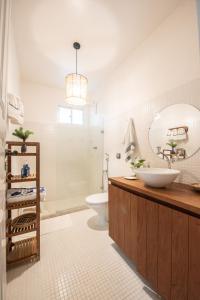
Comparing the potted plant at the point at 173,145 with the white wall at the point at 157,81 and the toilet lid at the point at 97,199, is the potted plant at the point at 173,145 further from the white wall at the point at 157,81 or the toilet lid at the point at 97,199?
the toilet lid at the point at 97,199

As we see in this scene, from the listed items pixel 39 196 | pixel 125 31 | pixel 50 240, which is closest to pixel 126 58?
pixel 125 31

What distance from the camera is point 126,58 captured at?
2205mm

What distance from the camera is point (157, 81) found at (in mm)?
1697

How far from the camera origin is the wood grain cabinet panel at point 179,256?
2.85 feet

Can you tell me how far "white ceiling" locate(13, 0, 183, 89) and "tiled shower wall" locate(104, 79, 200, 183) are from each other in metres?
0.86

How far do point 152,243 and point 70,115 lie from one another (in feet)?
10.1

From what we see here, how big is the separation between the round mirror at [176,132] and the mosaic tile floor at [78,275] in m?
1.23

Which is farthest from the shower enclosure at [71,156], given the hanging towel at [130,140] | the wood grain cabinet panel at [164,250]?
the wood grain cabinet panel at [164,250]

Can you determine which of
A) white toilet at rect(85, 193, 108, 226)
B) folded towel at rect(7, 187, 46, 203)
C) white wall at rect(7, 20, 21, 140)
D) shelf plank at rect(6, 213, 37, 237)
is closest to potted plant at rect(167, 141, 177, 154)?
white toilet at rect(85, 193, 108, 226)

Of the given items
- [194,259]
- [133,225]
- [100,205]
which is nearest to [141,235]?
[133,225]

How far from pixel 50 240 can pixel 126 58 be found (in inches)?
111

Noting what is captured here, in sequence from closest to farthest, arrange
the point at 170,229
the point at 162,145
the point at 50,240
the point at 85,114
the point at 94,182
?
the point at 170,229 → the point at 162,145 → the point at 50,240 → the point at 94,182 → the point at 85,114

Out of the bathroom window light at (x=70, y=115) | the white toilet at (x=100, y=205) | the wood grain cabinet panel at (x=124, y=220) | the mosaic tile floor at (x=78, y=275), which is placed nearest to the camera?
the mosaic tile floor at (x=78, y=275)

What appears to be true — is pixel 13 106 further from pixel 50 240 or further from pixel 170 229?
pixel 170 229
